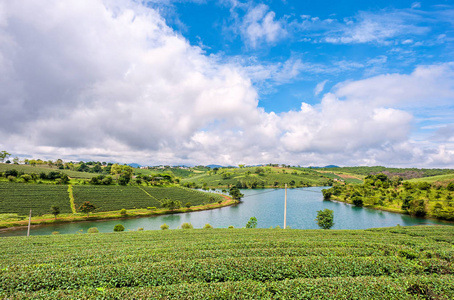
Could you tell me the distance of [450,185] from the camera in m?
67.1

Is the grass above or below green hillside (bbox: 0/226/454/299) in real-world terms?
below

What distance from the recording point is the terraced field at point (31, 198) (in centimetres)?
4766


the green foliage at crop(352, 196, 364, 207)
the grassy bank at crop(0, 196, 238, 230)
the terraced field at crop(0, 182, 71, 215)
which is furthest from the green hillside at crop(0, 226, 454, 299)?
the green foliage at crop(352, 196, 364, 207)

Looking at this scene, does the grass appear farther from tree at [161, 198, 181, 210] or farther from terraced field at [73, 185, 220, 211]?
tree at [161, 198, 181, 210]

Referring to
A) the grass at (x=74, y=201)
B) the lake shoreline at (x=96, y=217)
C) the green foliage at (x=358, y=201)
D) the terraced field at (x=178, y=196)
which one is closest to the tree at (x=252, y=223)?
the lake shoreline at (x=96, y=217)

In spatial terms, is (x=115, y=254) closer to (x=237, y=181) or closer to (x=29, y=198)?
(x=29, y=198)

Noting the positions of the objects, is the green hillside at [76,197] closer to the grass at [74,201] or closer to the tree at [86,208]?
the grass at [74,201]

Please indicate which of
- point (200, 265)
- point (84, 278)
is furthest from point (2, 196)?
point (200, 265)

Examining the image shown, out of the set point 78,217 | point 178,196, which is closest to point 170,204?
point 178,196

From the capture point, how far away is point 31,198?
53.2 meters

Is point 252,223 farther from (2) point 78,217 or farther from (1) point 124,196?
(1) point 124,196

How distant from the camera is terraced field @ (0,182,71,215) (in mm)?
47656

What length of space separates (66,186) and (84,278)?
76.4m

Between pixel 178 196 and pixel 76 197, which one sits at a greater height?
pixel 76 197
